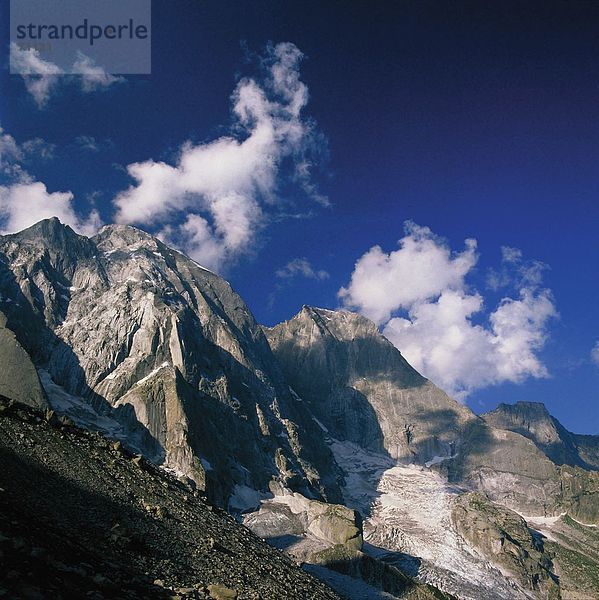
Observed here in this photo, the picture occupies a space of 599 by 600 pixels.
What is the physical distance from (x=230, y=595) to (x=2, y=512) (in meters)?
11.9

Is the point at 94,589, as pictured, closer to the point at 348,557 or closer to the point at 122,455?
the point at 122,455

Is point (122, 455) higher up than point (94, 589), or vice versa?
point (122, 455)

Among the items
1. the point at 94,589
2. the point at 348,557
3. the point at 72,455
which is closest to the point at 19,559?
the point at 94,589

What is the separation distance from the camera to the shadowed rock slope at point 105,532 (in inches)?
762

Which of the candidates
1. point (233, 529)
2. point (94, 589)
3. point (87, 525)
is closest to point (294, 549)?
point (233, 529)

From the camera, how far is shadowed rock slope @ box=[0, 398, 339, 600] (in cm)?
1934

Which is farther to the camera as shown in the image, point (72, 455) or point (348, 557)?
point (348, 557)

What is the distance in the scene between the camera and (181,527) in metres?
42.1

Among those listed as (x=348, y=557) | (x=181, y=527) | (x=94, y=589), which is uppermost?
(x=348, y=557)

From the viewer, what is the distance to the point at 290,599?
3869 centimetres

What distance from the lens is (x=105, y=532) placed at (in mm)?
A: 32844

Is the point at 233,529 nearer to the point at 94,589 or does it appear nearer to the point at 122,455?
the point at 122,455

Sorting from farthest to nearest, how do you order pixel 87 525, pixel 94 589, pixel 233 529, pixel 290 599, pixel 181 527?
pixel 233 529, pixel 181 527, pixel 290 599, pixel 87 525, pixel 94 589

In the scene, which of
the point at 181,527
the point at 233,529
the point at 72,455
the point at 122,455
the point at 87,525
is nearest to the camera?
the point at 87,525
